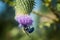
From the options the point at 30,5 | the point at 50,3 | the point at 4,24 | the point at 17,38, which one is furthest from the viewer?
the point at 4,24

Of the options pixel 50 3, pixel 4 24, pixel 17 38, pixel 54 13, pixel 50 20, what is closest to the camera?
pixel 50 3

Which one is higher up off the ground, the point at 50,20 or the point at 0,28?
the point at 0,28

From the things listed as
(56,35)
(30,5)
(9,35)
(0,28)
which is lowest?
(30,5)

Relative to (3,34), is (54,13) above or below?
below

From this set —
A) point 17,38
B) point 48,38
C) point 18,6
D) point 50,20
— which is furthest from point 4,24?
point 18,6

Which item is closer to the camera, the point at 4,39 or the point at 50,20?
the point at 50,20

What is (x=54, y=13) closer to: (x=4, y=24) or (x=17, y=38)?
(x=17, y=38)

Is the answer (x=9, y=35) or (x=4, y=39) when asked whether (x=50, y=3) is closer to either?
(x=9, y=35)

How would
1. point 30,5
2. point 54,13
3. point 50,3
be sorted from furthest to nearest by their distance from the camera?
point 54,13, point 50,3, point 30,5

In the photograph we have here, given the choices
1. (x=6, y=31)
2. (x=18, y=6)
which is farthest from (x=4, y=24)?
(x=18, y=6)
